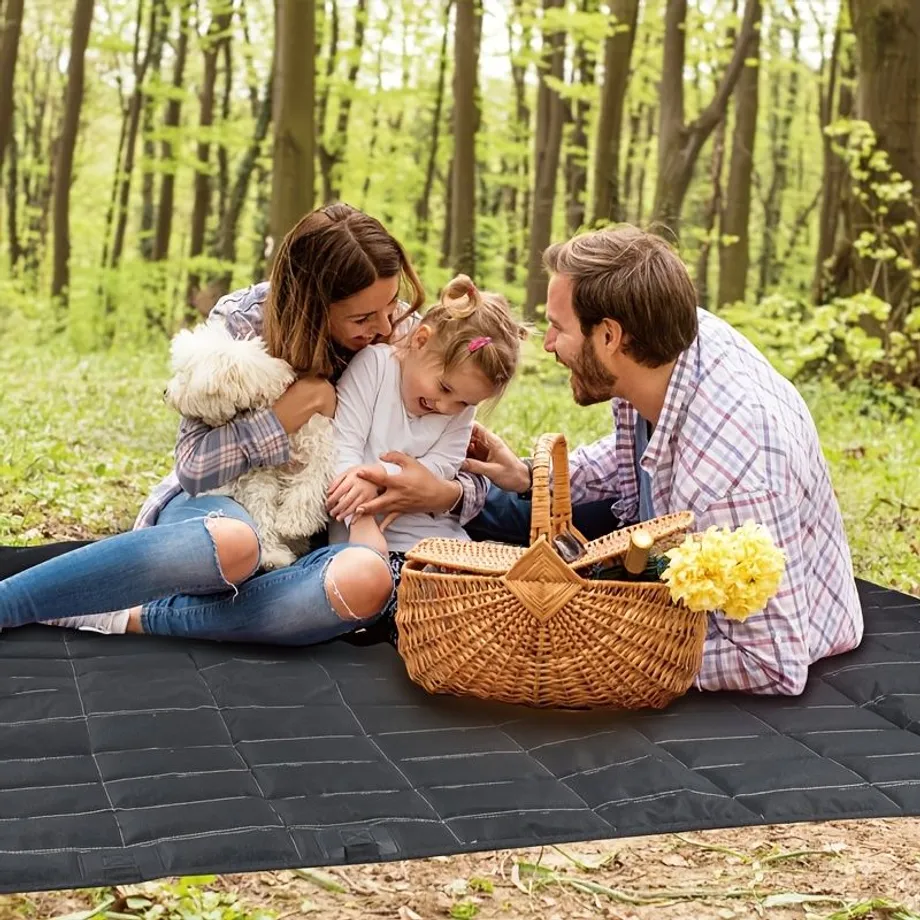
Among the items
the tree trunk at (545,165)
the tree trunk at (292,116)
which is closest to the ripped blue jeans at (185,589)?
the tree trunk at (292,116)

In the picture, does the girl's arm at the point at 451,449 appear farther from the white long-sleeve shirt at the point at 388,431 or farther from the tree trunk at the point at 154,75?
the tree trunk at the point at 154,75

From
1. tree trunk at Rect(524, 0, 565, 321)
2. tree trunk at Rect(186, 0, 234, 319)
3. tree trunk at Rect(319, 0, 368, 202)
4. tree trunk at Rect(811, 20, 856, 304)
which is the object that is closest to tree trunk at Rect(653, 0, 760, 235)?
tree trunk at Rect(524, 0, 565, 321)

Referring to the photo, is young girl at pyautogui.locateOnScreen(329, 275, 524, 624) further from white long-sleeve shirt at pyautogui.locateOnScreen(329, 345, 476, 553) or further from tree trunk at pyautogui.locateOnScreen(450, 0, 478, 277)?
tree trunk at pyautogui.locateOnScreen(450, 0, 478, 277)

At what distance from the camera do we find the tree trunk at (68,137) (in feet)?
42.3

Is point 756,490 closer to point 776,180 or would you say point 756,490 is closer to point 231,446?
point 231,446

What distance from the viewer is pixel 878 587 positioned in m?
4.16

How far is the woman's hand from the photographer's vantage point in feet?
10.9

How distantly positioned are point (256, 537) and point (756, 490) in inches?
50.0

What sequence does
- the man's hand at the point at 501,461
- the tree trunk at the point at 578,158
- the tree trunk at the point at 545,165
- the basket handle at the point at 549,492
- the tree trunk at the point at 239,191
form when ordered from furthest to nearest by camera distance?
the tree trunk at the point at 239,191 < the tree trunk at the point at 578,158 < the tree trunk at the point at 545,165 < the man's hand at the point at 501,461 < the basket handle at the point at 549,492

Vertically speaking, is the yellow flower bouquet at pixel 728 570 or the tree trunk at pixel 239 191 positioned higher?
the tree trunk at pixel 239 191

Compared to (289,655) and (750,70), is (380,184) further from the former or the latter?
(289,655)

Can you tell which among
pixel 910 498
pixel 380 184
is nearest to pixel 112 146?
pixel 380 184

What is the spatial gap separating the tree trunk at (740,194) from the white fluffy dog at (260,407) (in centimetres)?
1135

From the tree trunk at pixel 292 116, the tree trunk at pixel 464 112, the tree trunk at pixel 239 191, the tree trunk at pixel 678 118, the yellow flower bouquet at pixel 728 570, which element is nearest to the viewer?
the yellow flower bouquet at pixel 728 570
